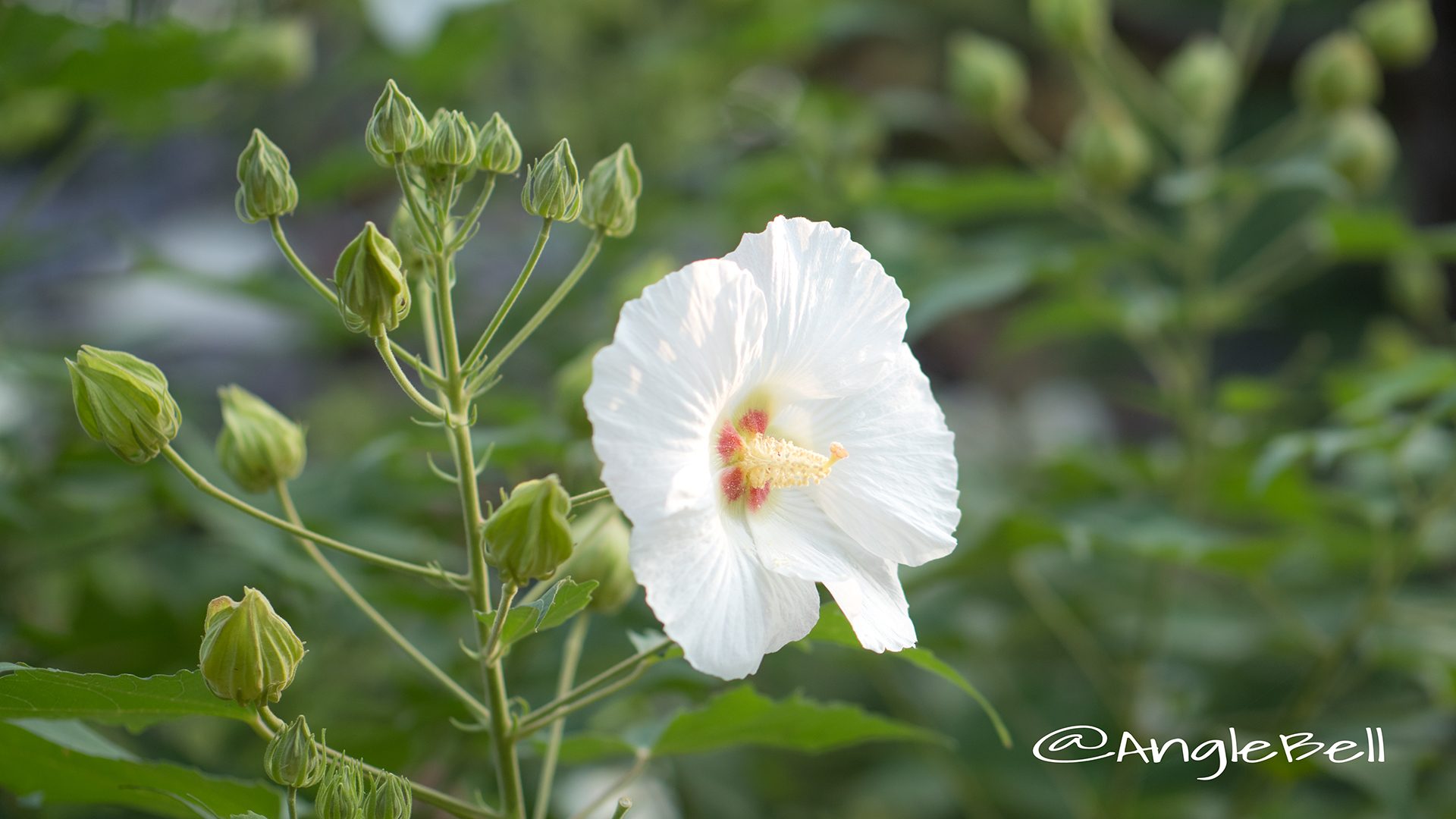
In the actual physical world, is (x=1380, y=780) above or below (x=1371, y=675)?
below

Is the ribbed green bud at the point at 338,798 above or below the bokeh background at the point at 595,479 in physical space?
below

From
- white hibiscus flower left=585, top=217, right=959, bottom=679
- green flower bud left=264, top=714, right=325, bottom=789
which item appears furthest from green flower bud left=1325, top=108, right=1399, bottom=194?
green flower bud left=264, top=714, right=325, bottom=789

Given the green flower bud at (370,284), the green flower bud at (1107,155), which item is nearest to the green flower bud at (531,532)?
the green flower bud at (370,284)

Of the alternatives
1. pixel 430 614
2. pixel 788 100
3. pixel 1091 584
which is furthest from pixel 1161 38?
pixel 430 614

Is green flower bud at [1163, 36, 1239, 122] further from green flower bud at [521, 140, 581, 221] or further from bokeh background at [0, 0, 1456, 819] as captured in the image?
green flower bud at [521, 140, 581, 221]

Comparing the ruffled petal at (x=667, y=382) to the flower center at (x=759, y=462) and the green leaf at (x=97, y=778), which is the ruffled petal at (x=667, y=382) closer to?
the flower center at (x=759, y=462)

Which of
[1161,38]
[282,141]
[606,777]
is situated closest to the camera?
[606,777]

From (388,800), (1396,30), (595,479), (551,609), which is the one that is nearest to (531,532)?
(551,609)

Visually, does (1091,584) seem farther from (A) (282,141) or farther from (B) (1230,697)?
(A) (282,141)
